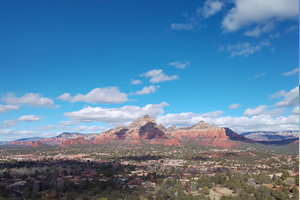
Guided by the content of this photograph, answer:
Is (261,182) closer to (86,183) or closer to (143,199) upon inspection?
(143,199)

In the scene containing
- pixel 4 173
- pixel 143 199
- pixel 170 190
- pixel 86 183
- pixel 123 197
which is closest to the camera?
pixel 143 199

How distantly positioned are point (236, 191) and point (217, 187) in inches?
256

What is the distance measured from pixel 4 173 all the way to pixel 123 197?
48933 millimetres

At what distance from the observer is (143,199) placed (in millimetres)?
41281

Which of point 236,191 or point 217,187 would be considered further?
point 217,187

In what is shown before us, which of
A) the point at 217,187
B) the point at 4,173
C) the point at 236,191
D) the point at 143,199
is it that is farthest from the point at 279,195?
the point at 4,173

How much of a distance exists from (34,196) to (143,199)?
2185 cm

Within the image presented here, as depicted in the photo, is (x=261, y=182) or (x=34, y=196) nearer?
(x=34, y=196)

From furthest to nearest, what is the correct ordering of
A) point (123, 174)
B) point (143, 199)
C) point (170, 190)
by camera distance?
point (123, 174)
point (170, 190)
point (143, 199)

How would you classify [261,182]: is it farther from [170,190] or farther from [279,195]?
[170,190]

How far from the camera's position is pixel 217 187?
57.9 meters

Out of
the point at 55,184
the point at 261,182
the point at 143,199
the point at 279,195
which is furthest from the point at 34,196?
the point at 261,182

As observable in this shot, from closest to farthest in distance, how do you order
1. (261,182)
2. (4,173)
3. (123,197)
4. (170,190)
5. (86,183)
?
1. (123,197)
2. (170,190)
3. (86,183)
4. (261,182)
5. (4,173)

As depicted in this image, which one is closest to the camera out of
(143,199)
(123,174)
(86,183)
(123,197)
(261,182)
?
(143,199)
